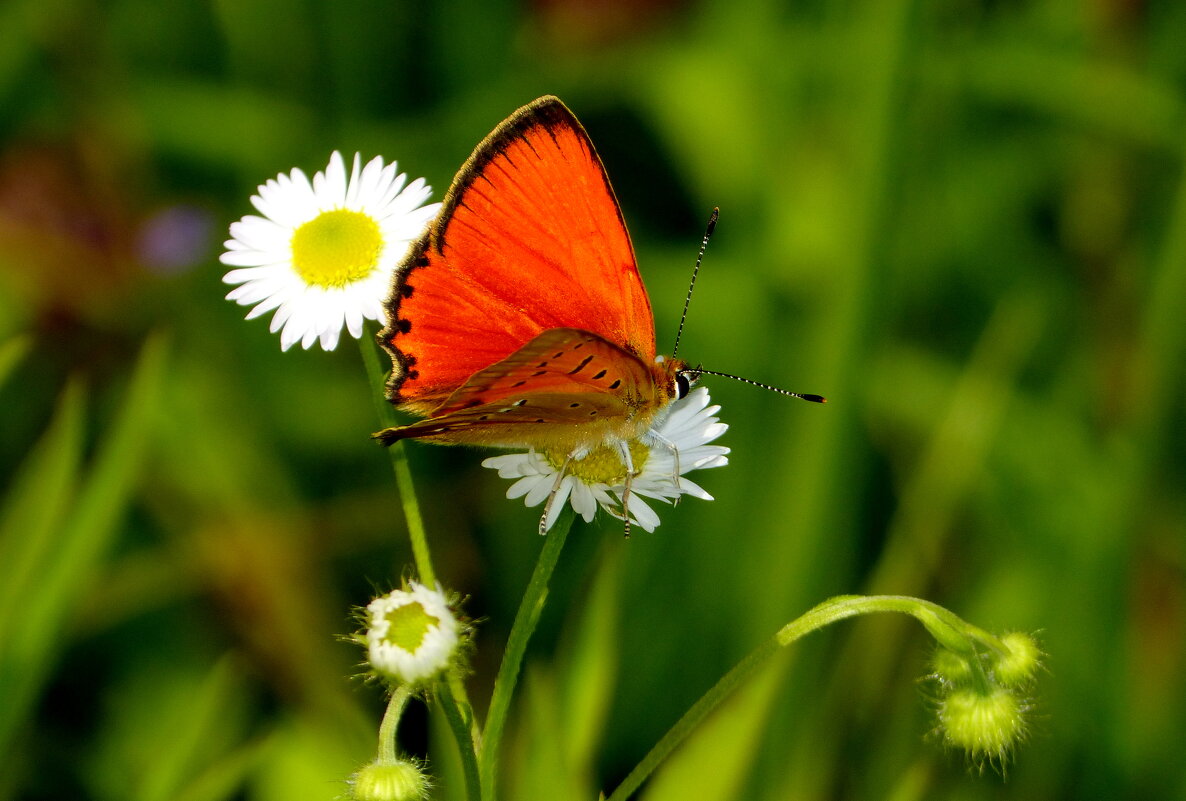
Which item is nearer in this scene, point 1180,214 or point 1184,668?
point 1180,214

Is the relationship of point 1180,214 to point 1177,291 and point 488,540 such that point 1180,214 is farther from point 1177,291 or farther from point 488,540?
point 488,540

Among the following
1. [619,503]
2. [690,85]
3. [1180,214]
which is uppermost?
[690,85]

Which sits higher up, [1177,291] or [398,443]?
[1177,291]

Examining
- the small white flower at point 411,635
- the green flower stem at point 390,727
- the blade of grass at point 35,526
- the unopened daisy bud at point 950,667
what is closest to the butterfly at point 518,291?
the small white flower at point 411,635

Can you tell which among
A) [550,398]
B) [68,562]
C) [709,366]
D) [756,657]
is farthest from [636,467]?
[709,366]

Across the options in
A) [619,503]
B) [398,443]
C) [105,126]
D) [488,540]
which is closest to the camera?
[398,443]

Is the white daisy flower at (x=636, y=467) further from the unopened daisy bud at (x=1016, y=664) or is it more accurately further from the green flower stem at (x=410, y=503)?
the unopened daisy bud at (x=1016, y=664)

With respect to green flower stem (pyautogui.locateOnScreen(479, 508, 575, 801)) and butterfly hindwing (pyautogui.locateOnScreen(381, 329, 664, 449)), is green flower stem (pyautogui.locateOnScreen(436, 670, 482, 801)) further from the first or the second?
butterfly hindwing (pyautogui.locateOnScreen(381, 329, 664, 449))

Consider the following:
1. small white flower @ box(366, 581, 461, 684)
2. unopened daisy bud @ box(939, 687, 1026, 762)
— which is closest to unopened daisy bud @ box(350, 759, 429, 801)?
small white flower @ box(366, 581, 461, 684)

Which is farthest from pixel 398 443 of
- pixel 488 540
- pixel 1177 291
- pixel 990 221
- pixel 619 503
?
pixel 990 221
